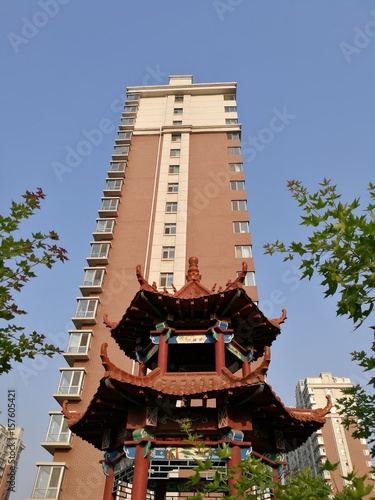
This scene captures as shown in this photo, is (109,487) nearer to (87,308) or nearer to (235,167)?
(87,308)

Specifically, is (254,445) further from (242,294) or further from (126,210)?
(126,210)

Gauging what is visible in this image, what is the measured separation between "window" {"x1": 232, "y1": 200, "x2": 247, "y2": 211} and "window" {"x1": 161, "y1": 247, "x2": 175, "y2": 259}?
20.2 ft

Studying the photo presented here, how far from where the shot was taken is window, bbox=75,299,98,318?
2848 cm

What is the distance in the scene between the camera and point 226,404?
944 cm

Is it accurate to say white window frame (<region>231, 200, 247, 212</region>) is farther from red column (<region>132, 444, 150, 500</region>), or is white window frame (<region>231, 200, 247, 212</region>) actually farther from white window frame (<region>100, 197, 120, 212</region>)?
red column (<region>132, 444, 150, 500</region>)

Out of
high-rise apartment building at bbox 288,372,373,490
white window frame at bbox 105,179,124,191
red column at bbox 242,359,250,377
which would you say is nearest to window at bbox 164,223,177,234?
white window frame at bbox 105,179,124,191

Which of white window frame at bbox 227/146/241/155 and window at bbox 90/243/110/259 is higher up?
white window frame at bbox 227/146/241/155

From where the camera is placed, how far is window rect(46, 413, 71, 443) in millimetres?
23345

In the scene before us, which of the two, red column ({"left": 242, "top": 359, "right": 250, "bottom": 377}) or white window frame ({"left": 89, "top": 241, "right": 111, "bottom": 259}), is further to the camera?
white window frame ({"left": 89, "top": 241, "right": 111, "bottom": 259})

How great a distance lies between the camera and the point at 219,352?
10805 millimetres

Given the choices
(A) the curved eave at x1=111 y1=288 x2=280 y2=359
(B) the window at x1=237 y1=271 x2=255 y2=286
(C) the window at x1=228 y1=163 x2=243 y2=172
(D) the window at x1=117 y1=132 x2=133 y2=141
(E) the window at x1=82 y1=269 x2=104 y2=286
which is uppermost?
(D) the window at x1=117 y1=132 x2=133 y2=141

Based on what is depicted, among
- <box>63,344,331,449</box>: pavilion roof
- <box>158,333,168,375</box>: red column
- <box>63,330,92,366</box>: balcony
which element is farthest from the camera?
<box>63,330,92,366</box>: balcony

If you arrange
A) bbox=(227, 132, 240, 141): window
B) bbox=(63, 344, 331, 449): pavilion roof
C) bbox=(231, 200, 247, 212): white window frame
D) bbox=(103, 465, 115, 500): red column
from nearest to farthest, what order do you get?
bbox=(63, 344, 331, 449): pavilion roof, bbox=(103, 465, 115, 500): red column, bbox=(231, 200, 247, 212): white window frame, bbox=(227, 132, 240, 141): window

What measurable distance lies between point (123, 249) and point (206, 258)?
668cm
